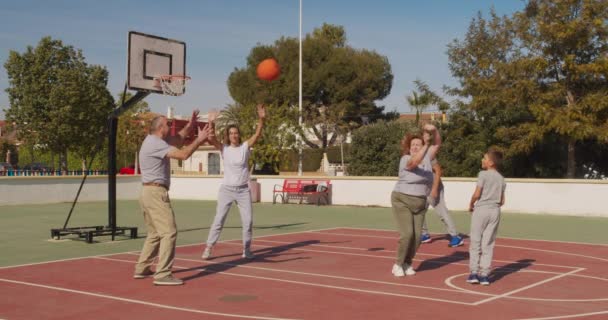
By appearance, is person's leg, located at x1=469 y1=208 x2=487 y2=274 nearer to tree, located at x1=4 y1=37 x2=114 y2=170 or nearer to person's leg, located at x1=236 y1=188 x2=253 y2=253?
person's leg, located at x1=236 y1=188 x2=253 y2=253

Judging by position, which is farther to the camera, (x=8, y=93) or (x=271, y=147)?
(x=8, y=93)

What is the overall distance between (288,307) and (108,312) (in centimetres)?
186

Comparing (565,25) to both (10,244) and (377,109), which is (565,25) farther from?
(377,109)

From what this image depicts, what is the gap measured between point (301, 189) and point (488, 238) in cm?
1774

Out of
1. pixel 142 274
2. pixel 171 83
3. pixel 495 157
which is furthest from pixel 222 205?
pixel 171 83

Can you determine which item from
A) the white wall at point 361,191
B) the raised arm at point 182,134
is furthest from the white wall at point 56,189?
the raised arm at point 182,134

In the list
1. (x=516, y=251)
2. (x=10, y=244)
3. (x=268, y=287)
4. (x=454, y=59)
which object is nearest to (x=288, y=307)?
(x=268, y=287)

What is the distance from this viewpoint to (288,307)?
25.8 feet

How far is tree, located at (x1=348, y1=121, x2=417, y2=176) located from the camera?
126 feet

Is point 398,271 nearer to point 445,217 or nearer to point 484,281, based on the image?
point 484,281

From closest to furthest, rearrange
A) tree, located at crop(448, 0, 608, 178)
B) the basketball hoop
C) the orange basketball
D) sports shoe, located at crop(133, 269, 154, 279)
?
sports shoe, located at crop(133, 269, 154, 279) < the orange basketball < the basketball hoop < tree, located at crop(448, 0, 608, 178)

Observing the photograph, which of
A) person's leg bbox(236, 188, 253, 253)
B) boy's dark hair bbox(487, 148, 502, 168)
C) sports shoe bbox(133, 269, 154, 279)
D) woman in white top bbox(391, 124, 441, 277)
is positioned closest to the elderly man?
sports shoe bbox(133, 269, 154, 279)

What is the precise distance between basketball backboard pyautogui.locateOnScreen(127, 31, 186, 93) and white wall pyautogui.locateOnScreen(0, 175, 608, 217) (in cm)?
1058

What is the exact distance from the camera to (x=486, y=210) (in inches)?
355
